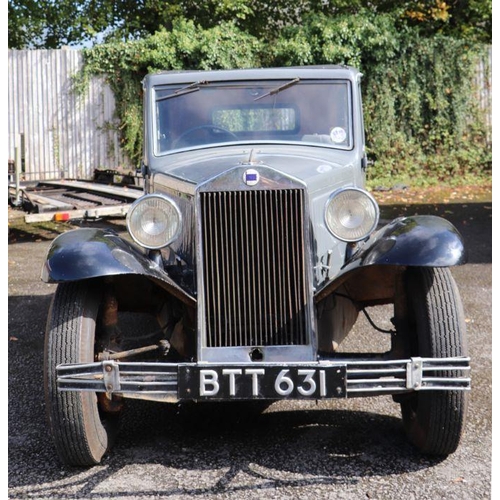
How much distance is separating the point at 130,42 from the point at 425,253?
10.8m

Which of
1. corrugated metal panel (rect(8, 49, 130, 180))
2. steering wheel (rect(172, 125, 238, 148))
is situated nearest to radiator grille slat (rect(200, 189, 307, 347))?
steering wheel (rect(172, 125, 238, 148))

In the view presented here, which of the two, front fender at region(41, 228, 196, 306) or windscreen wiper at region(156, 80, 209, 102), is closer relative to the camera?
front fender at region(41, 228, 196, 306)

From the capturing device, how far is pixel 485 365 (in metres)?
4.64

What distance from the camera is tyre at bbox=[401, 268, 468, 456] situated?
128 inches

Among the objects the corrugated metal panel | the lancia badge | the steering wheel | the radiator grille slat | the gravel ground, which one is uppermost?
the corrugated metal panel

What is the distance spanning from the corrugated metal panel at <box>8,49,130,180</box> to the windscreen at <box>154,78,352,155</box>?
898 centimetres

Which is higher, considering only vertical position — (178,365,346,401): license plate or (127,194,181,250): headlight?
(127,194,181,250): headlight

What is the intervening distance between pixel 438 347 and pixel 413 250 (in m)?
0.46

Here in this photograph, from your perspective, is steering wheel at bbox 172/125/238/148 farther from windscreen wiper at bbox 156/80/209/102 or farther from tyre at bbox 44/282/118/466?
tyre at bbox 44/282/118/466

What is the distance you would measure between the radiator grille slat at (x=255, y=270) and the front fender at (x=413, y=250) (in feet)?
0.60

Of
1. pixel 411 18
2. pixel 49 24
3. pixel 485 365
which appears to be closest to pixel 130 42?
pixel 49 24

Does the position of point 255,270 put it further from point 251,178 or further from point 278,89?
point 278,89

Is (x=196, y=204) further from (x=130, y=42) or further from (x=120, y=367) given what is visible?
(x=130, y=42)

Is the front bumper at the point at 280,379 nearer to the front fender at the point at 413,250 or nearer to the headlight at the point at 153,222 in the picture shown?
the front fender at the point at 413,250
